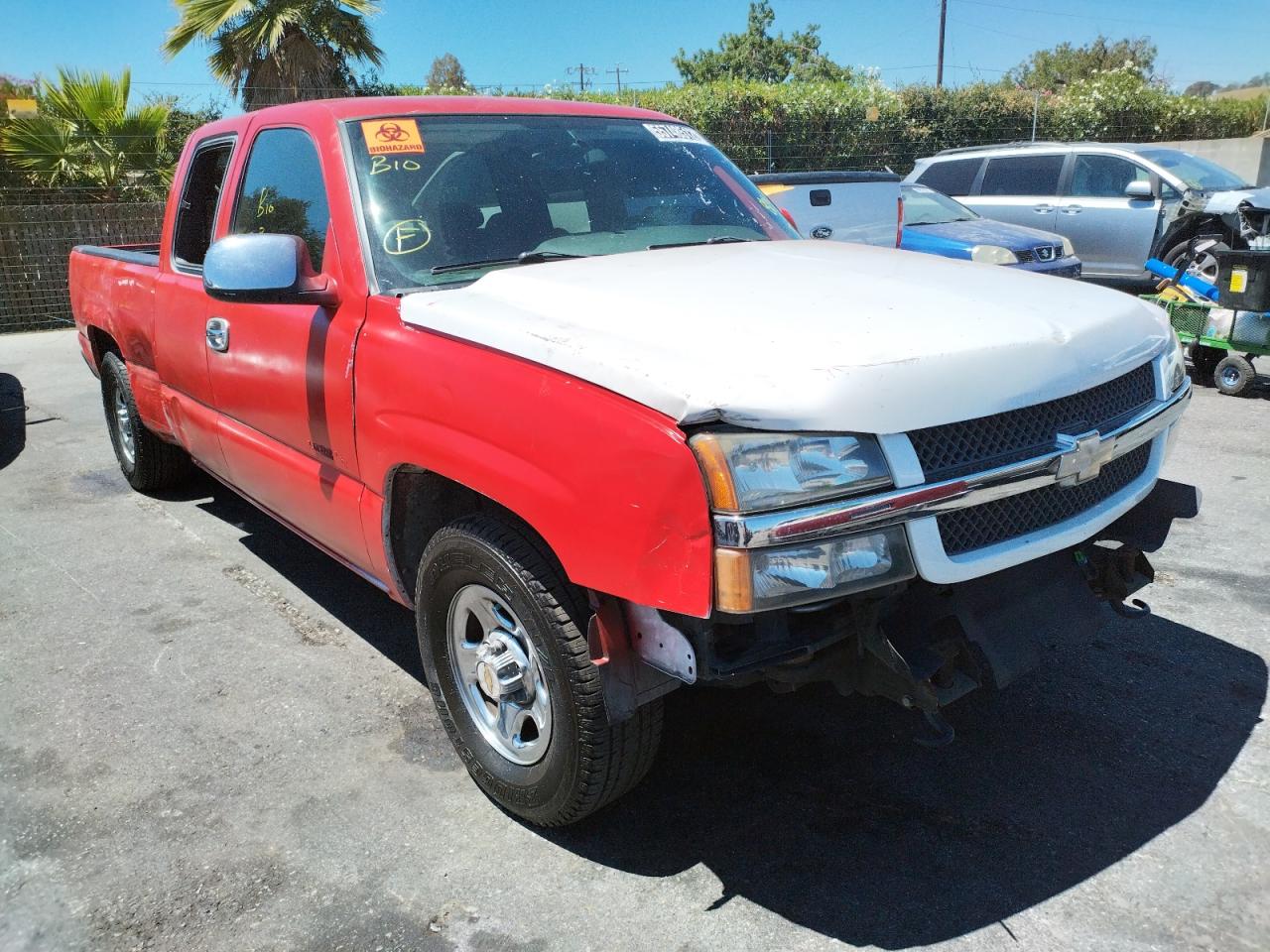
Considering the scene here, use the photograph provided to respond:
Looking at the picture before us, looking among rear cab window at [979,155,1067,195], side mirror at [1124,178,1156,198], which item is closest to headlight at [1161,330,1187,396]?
side mirror at [1124,178,1156,198]

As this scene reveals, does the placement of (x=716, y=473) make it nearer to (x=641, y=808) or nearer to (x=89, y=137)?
(x=641, y=808)

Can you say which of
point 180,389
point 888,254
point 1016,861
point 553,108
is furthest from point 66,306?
point 1016,861

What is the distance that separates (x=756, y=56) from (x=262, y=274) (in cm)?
8259

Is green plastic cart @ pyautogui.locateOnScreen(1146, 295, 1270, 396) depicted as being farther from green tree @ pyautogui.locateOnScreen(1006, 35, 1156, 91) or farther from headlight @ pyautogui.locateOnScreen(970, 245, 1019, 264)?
green tree @ pyautogui.locateOnScreen(1006, 35, 1156, 91)

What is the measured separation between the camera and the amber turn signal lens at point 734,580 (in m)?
2.09

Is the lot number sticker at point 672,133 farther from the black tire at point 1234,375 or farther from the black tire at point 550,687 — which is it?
the black tire at point 1234,375

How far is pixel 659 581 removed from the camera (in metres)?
2.19

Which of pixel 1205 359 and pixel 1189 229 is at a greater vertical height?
pixel 1189 229

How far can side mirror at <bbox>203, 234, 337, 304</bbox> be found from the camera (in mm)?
3139

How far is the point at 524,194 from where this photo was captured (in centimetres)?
344

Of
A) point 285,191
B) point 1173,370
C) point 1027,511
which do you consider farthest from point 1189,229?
point 285,191

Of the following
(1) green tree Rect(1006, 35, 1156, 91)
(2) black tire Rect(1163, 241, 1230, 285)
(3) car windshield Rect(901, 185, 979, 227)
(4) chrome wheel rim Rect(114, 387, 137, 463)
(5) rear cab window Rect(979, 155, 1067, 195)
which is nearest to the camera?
→ (4) chrome wheel rim Rect(114, 387, 137, 463)

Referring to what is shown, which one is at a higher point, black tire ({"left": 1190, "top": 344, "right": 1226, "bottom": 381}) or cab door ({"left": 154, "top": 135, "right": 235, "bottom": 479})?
cab door ({"left": 154, "top": 135, "right": 235, "bottom": 479})

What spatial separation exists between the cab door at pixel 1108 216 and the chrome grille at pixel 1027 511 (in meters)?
9.93
